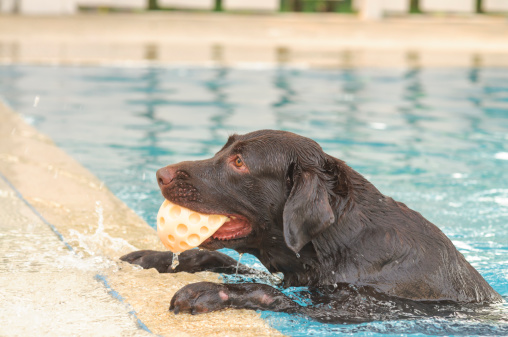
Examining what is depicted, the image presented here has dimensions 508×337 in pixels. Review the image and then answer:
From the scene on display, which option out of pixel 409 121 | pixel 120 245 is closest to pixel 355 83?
pixel 409 121

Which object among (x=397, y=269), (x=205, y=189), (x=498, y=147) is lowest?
(x=498, y=147)

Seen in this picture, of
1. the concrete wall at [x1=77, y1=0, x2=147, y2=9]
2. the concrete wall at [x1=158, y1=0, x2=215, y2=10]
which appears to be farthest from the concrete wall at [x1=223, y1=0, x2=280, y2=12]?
the concrete wall at [x1=77, y1=0, x2=147, y2=9]

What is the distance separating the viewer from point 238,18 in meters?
26.2

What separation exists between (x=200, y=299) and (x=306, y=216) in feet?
2.09

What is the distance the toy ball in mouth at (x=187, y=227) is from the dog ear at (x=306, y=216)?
1.35 ft

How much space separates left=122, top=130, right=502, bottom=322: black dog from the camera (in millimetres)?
3654

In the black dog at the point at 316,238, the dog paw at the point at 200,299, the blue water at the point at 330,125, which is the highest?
the black dog at the point at 316,238

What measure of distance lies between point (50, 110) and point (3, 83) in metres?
2.44

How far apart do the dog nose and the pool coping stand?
0.59m

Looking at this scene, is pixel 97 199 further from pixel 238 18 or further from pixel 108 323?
pixel 238 18

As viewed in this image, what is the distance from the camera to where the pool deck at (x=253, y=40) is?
1641 cm

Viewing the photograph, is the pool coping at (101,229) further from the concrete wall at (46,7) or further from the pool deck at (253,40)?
the concrete wall at (46,7)

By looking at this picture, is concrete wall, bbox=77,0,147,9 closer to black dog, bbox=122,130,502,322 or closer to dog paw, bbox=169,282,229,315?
black dog, bbox=122,130,502,322

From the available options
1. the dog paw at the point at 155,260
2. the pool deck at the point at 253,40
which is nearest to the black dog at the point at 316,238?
the dog paw at the point at 155,260
